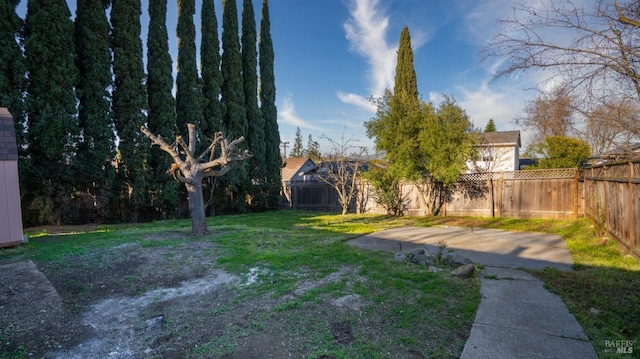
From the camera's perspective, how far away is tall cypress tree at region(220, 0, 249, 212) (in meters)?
15.3

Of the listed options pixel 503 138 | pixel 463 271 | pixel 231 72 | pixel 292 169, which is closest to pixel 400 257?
pixel 463 271

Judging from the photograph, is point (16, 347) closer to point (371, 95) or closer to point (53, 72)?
point (53, 72)

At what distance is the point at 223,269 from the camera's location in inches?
182

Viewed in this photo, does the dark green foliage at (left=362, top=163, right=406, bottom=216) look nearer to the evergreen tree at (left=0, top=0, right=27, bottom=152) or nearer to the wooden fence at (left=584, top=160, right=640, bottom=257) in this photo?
the wooden fence at (left=584, top=160, right=640, bottom=257)

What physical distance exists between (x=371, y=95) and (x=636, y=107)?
10.6 meters

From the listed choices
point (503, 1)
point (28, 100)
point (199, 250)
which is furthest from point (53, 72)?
point (503, 1)

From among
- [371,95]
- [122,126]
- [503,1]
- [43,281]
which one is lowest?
[43,281]

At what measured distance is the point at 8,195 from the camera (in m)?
5.69

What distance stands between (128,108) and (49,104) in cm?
241

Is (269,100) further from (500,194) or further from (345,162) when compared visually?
(500,194)

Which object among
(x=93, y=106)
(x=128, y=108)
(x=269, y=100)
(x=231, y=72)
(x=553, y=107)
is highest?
(x=231, y=72)

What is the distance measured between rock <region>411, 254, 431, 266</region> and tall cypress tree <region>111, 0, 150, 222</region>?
10.4 metres

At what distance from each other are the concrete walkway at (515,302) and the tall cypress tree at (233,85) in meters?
9.29

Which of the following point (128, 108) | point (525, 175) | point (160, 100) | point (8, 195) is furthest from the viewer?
point (160, 100)
